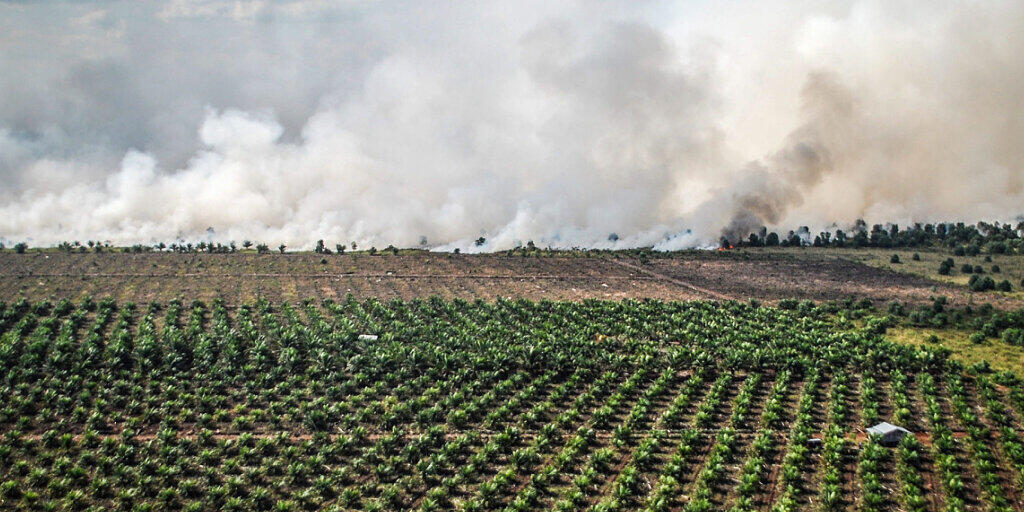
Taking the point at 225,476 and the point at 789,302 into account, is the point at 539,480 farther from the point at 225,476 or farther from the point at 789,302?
the point at 789,302

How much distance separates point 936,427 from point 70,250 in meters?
59.8

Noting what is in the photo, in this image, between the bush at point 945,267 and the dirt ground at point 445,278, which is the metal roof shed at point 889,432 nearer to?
the dirt ground at point 445,278

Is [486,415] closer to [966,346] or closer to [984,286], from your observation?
[966,346]

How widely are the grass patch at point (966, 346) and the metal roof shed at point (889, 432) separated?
10.7m

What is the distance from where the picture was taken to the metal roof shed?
2311 centimetres

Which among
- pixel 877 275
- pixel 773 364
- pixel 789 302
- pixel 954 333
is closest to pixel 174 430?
pixel 773 364

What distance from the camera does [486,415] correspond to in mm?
25312

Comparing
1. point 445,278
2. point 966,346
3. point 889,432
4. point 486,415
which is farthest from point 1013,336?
→ point 445,278

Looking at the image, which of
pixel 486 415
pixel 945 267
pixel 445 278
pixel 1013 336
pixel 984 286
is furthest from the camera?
pixel 945 267

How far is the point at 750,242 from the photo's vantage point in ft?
222

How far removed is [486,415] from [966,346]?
24.0m

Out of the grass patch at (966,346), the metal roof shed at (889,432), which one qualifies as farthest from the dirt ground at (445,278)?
the metal roof shed at (889,432)

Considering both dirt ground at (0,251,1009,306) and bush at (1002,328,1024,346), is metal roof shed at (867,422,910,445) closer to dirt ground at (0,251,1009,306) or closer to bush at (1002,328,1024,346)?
bush at (1002,328,1024,346)

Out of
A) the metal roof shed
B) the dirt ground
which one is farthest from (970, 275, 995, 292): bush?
the metal roof shed
